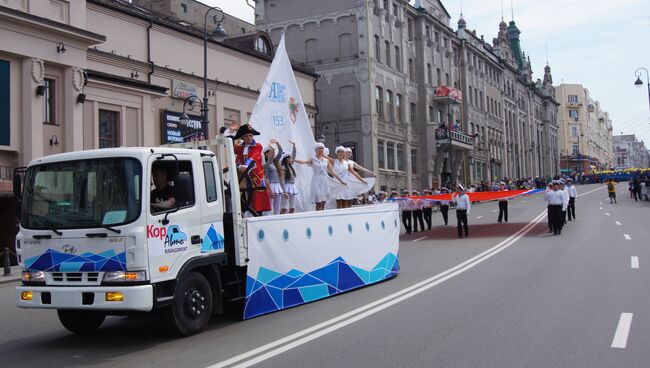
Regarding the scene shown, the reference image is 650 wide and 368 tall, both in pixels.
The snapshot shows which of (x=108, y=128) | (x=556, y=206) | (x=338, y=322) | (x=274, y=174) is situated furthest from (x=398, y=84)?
(x=338, y=322)

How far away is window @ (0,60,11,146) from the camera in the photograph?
19422 millimetres

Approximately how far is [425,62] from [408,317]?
5050cm

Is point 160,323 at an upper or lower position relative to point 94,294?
lower

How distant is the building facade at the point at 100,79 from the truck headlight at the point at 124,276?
13.9 m

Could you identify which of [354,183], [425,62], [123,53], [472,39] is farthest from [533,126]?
[354,183]

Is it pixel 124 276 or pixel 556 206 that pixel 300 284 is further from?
pixel 556 206

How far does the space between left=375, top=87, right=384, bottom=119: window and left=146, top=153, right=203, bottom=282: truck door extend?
4123cm

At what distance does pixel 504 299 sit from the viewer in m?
10.2

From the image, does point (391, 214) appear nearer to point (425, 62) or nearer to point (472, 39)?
point (425, 62)

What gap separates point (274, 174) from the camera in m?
11.9

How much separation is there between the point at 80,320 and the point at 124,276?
6.68 ft

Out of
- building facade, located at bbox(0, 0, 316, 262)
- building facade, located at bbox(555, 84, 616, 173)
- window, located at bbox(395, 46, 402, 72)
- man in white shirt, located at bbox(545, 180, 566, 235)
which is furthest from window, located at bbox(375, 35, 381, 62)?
building facade, located at bbox(555, 84, 616, 173)

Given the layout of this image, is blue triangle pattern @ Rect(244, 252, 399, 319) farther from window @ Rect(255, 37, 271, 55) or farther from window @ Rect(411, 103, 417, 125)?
window @ Rect(411, 103, 417, 125)

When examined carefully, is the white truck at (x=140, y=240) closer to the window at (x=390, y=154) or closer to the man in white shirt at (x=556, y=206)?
the man in white shirt at (x=556, y=206)
